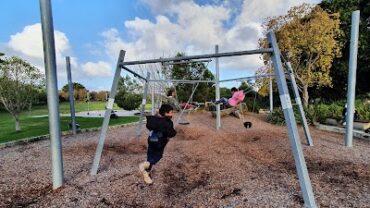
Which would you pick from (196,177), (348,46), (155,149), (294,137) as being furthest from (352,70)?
(348,46)

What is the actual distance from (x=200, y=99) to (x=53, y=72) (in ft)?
65.8

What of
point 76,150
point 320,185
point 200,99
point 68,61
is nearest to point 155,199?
point 320,185

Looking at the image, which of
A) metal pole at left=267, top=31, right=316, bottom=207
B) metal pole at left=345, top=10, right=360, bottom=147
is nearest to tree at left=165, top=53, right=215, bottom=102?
metal pole at left=345, top=10, right=360, bottom=147

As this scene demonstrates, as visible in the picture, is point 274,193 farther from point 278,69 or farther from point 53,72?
point 53,72

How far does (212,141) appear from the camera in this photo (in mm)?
9820

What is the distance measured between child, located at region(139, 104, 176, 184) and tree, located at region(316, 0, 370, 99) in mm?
19797

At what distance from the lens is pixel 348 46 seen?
22.8 metres

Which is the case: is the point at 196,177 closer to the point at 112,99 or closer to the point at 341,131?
the point at 112,99

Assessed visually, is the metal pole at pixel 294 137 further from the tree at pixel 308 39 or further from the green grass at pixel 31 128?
the tree at pixel 308 39

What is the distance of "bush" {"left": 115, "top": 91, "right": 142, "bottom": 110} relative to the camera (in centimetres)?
3013

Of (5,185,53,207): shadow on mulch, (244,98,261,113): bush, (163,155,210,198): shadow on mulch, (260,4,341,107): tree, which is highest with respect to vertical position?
(260,4,341,107): tree

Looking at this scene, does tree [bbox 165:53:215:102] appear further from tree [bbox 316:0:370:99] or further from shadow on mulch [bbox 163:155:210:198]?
shadow on mulch [bbox 163:155:210:198]

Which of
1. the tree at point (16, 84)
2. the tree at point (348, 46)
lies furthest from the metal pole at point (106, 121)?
the tree at point (348, 46)

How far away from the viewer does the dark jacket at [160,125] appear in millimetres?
5191
